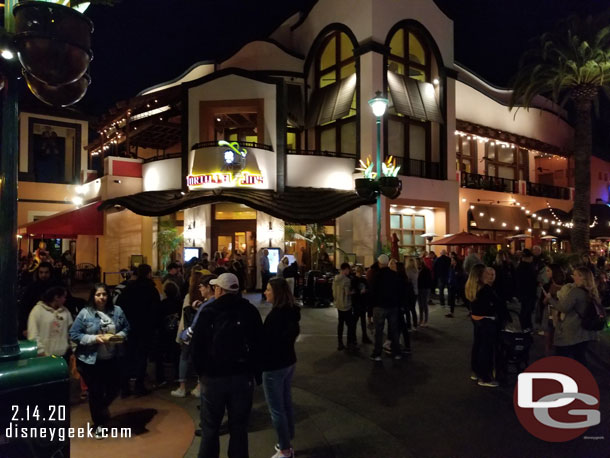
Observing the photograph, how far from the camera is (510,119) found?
28609 mm

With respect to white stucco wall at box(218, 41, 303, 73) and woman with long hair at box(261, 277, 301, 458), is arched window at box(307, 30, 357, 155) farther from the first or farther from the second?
woman with long hair at box(261, 277, 301, 458)

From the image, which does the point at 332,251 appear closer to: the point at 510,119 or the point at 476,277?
the point at 476,277

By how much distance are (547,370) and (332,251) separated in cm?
1247

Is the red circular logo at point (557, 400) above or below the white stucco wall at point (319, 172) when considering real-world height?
below

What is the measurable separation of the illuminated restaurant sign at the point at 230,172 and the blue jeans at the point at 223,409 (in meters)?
14.2

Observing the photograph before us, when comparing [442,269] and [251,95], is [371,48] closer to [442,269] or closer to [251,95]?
[251,95]

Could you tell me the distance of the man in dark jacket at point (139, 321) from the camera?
6434 mm

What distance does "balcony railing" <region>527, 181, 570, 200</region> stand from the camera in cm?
2973

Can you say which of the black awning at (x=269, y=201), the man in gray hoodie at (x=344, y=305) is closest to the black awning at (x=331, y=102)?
the black awning at (x=269, y=201)

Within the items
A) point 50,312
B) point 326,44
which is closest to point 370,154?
point 326,44

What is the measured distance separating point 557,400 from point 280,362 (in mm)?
3865

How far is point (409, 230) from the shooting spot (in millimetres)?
21891

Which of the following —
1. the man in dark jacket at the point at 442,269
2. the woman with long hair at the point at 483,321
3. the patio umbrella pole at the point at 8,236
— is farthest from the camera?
the man in dark jacket at the point at 442,269

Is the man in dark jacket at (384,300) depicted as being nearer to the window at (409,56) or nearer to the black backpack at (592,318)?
the black backpack at (592,318)
